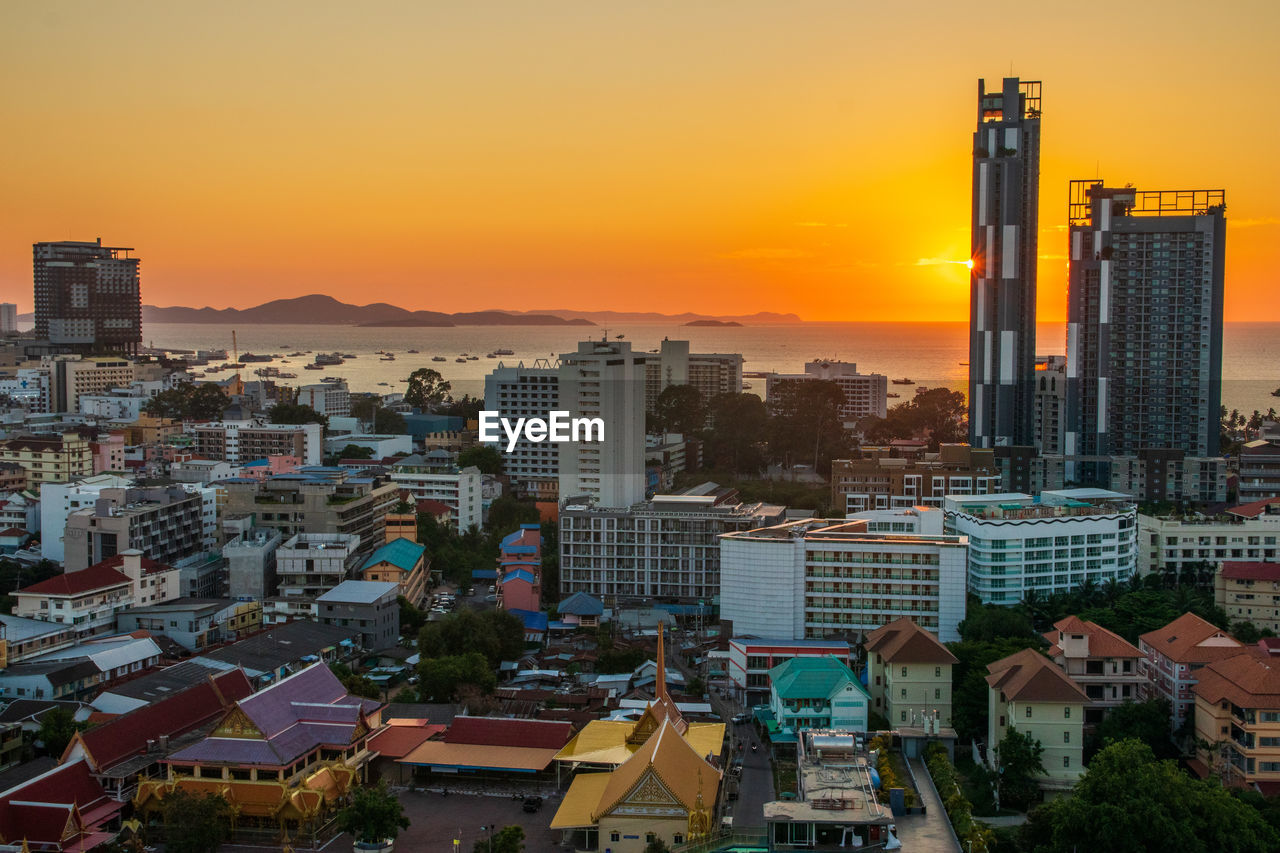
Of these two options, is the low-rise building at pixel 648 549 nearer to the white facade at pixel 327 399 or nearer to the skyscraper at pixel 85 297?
the white facade at pixel 327 399

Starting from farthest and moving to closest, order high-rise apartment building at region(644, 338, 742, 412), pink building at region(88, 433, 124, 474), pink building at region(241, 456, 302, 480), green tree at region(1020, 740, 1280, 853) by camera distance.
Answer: high-rise apartment building at region(644, 338, 742, 412) → pink building at region(88, 433, 124, 474) → pink building at region(241, 456, 302, 480) → green tree at region(1020, 740, 1280, 853)

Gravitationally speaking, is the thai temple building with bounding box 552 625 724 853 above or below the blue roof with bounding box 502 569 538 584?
below

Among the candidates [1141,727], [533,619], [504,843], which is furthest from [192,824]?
[1141,727]

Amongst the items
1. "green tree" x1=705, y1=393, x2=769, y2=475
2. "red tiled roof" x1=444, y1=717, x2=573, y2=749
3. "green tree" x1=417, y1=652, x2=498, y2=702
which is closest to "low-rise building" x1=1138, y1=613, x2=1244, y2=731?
"red tiled roof" x1=444, y1=717, x2=573, y2=749

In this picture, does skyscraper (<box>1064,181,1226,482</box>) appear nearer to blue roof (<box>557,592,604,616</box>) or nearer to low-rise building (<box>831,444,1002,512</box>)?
low-rise building (<box>831,444,1002,512</box>)

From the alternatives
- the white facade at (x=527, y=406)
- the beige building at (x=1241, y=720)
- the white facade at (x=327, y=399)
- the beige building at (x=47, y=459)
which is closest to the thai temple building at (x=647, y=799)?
the beige building at (x=1241, y=720)

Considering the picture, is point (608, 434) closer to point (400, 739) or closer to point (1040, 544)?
point (1040, 544)
